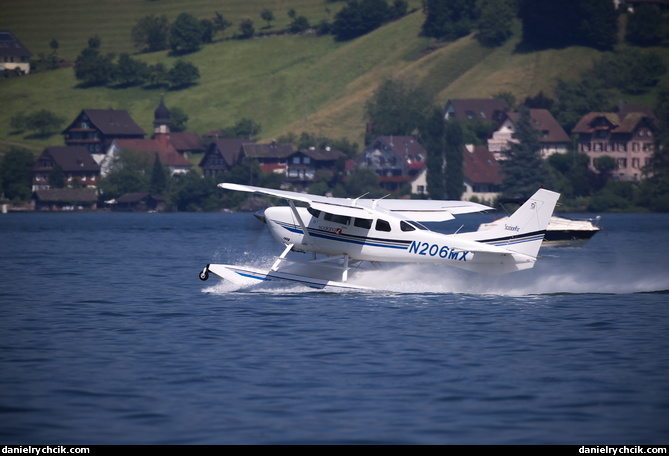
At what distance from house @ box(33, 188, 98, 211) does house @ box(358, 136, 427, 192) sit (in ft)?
123

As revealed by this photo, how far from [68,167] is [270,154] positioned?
101 feet

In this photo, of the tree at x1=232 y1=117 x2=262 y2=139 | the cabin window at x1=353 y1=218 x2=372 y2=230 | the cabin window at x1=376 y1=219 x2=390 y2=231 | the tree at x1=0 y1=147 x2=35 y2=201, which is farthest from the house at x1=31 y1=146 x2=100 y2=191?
the cabin window at x1=376 y1=219 x2=390 y2=231

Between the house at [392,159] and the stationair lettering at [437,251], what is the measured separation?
111 m

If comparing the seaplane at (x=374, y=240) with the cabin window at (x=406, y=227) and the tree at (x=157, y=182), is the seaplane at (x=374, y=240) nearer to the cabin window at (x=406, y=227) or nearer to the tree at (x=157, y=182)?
the cabin window at (x=406, y=227)

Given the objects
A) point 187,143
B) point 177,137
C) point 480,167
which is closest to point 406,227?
point 480,167

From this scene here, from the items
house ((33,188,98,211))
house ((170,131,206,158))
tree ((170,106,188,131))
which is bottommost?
house ((33,188,98,211))

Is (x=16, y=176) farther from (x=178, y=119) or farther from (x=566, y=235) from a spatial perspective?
(x=566, y=235)

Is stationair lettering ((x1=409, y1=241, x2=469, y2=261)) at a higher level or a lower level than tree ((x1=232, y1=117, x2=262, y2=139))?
lower

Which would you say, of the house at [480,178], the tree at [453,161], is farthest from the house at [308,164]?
the tree at [453,161]

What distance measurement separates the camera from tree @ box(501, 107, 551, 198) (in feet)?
402

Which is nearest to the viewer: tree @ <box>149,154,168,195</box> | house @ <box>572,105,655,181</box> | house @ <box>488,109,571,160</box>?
tree @ <box>149,154,168,195</box>

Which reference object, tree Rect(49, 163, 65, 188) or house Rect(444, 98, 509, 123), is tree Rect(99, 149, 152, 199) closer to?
tree Rect(49, 163, 65, 188)

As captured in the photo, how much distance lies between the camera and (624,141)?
461 ft

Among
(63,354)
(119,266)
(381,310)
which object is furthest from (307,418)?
(119,266)
